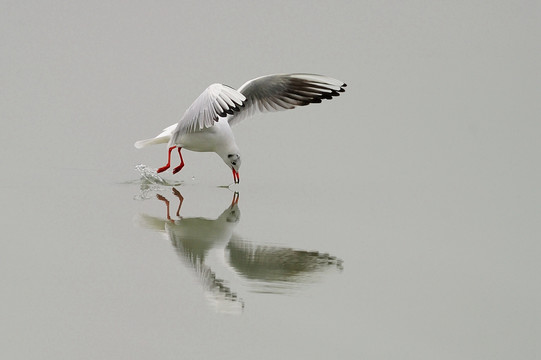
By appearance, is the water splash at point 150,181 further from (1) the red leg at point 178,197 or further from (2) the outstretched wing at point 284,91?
(2) the outstretched wing at point 284,91

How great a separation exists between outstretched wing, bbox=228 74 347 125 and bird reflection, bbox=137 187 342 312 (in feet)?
7.44

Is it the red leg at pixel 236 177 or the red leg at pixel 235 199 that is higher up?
the red leg at pixel 236 177

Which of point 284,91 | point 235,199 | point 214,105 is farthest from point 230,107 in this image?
point 284,91

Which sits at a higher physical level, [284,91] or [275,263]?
[284,91]

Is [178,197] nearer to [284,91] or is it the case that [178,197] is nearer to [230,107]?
[230,107]

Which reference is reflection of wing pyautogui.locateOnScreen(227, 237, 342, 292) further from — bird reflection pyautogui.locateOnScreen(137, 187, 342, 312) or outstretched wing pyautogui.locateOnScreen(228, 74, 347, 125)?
outstretched wing pyautogui.locateOnScreen(228, 74, 347, 125)

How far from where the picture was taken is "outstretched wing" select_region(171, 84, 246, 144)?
6.73m

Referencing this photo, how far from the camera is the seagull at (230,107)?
682 centimetres

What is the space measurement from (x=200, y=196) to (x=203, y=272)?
7.93 ft

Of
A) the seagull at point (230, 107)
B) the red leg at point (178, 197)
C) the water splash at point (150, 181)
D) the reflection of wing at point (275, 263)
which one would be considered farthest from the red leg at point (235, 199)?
the reflection of wing at point (275, 263)

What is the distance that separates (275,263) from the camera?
4848 millimetres

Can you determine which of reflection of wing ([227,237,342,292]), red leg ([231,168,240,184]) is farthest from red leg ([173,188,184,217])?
reflection of wing ([227,237,342,292])

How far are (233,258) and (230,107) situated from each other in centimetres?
208

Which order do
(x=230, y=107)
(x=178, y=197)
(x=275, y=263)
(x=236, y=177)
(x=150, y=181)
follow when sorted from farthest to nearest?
1. (x=236, y=177)
2. (x=150, y=181)
3. (x=178, y=197)
4. (x=230, y=107)
5. (x=275, y=263)
